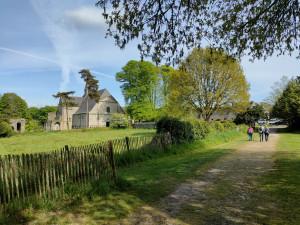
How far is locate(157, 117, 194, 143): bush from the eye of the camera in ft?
67.2

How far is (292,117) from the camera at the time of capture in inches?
1789

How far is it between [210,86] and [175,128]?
2250cm

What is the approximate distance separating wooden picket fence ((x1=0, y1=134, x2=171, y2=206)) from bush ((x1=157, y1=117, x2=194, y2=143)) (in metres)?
11.2

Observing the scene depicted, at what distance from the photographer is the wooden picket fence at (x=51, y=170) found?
6410 millimetres

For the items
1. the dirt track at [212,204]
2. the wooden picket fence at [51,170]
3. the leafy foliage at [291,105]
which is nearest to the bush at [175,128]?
the dirt track at [212,204]

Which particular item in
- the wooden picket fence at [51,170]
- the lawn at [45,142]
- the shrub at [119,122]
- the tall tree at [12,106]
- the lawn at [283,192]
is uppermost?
the tall tree at [12,106]

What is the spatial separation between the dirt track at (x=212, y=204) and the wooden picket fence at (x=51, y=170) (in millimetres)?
2395

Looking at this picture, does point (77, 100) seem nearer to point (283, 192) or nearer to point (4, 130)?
point (4, 130)

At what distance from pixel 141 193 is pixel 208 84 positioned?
35.0 m

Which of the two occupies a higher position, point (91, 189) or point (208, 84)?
point (208, 84)

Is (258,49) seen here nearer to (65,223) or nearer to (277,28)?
(277,28)

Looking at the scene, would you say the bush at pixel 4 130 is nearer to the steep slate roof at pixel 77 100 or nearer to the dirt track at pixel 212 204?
the steep slate roof at pixel 77 100

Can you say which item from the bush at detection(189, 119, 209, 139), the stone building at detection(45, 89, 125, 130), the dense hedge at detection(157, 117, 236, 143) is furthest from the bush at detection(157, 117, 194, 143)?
the stone building at detection(45, 89, 125, 130)

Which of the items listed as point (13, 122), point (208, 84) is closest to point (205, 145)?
point (208, 84)
